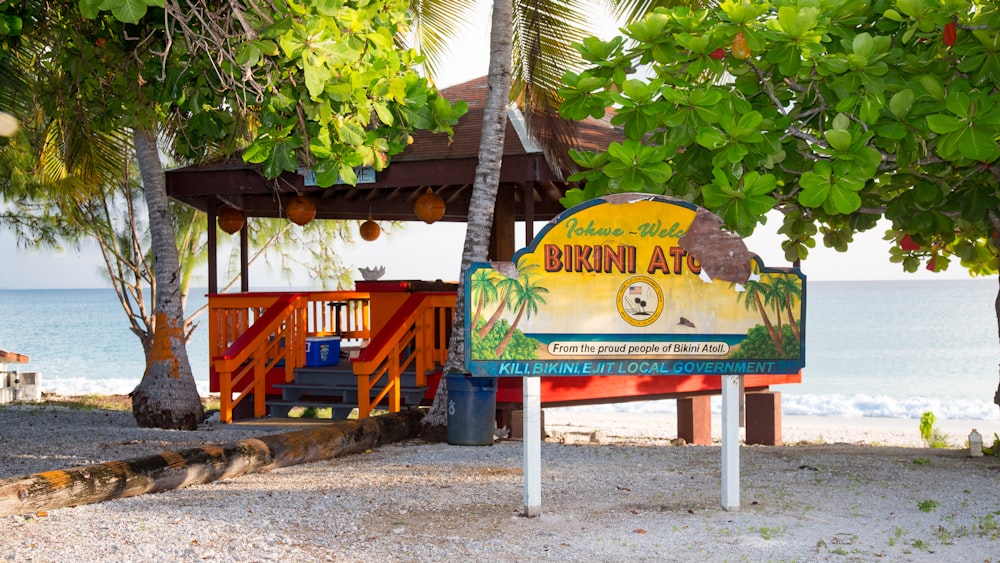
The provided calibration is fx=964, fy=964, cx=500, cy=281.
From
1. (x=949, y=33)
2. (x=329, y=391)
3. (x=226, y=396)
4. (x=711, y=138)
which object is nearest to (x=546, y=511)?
(x=711, y=138)

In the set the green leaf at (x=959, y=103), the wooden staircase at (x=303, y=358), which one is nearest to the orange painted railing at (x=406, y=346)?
the wooden staircase at (x=303, y=358)

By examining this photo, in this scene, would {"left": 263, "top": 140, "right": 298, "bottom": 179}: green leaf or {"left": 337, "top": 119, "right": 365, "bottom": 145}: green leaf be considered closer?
{"left": 337, "top": 119, "right": 365, "bottom": 145}: green leaf

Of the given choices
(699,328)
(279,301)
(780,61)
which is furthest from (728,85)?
(279,301)

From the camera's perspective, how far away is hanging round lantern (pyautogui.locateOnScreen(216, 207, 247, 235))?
14.2 meters

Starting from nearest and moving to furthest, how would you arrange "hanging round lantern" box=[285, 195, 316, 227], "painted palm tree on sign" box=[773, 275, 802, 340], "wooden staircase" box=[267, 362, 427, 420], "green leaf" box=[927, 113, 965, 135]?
"green leaf" box=[927, 113, 965, 135] → "painted palm tree on sign" box=[773, 275, 802, 340] → "wooden staircase" box=[267, 362, 427, 420] → "hanging round lantern" box=[285, 195, 316, 227]

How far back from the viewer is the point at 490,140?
392 inches

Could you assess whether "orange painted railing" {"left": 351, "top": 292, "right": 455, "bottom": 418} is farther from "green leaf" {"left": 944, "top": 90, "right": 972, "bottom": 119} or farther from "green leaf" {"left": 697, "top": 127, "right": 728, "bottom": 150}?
"green leaf" {"left": 944, "top": 90, "right": 972, "bottom": 119}

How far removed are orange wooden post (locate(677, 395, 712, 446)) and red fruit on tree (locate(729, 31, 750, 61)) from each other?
822 cm

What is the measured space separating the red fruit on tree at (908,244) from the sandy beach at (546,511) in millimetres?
2343

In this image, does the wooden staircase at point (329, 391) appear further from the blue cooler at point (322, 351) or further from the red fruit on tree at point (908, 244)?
the red fruit on tree at point (908, 244)

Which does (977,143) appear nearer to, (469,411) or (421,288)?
(469,411)

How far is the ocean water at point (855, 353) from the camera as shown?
122 feet

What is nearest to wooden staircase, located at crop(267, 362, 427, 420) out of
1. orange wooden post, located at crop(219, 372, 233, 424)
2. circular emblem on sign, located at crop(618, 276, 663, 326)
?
orange wooden post, located at crop(219, 372, 233, 424)

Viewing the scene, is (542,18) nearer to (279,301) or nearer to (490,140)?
(490,140)
